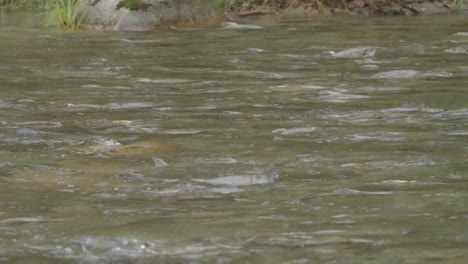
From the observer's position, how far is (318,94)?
211 inches

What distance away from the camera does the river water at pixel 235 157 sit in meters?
2.57

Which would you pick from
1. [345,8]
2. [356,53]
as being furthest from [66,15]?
[356,53]

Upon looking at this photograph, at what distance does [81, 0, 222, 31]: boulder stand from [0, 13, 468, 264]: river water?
2193 millimetres

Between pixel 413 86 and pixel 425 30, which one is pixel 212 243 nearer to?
pixel 413 86

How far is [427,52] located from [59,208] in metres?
4.55

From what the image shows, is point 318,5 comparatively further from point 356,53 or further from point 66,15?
point 356,53

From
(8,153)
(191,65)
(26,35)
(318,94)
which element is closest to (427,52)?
(191,65)

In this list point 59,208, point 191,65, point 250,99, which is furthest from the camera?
point 191,65

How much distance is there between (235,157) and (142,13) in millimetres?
6175

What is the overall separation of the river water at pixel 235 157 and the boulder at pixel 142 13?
7.19ft

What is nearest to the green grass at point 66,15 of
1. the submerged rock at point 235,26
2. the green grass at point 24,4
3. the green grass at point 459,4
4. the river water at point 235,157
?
the submerged rock at point 235,26

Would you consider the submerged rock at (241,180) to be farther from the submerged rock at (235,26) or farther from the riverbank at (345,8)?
the riverbank at (345,8)

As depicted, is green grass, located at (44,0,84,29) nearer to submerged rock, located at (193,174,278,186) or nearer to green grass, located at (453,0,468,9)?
green grass, located at (453,0,468,9)

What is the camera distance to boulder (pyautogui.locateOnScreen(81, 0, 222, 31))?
966 cm
